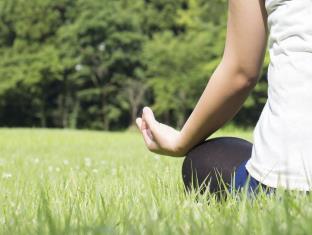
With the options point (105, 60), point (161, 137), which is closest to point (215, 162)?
point (161, 137)

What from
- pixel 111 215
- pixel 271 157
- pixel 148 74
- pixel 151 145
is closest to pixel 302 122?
pixel 271 157

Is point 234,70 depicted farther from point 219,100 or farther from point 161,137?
point 161,137

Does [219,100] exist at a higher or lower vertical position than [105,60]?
higher

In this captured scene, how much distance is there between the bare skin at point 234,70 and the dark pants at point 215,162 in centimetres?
8

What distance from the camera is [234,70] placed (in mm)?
1877

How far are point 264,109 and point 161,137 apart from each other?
0.54 metres

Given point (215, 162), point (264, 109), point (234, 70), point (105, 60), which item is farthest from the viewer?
point (105, 60)

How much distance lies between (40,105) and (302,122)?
36865mm

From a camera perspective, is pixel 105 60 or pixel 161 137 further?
pixel 105 60

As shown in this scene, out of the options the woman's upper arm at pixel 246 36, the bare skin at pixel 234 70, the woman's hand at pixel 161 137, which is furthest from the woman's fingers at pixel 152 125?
the woman's upper arm at pixel 246 36

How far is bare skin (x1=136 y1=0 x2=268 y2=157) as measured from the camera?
5.99 feet

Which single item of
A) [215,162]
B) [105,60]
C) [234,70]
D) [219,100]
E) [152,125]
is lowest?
[105,60]

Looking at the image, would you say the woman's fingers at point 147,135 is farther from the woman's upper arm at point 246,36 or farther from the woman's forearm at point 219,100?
the woman's upper arm at point 246,36

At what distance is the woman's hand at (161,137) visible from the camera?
2.17 m
